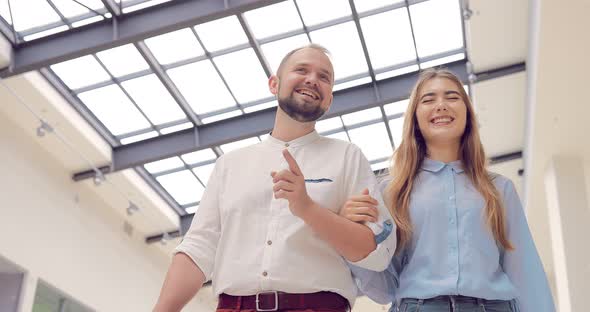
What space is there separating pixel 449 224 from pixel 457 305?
0.48 metres

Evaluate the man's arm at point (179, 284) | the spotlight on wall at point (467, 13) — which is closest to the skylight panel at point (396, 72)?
the spotlight on wall at point (467, 13)

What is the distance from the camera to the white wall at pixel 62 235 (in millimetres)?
20828

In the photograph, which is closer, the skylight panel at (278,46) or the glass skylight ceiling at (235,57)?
the glass skylight ceiling at (235,57)

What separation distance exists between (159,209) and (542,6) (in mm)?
14890

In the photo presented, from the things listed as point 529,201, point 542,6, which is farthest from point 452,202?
point 529,201

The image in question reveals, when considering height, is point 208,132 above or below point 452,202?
above

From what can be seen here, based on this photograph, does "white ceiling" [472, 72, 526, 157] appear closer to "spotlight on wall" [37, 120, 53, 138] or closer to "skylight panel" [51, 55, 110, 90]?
"skylight panel" [51, 55, 110, 90]

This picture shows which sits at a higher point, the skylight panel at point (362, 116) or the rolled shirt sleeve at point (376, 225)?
the skylight panel at point (362, 116)

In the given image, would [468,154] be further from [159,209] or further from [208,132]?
[159,209]

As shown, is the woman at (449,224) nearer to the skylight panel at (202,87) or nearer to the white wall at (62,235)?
the skylight panel at (202,87)

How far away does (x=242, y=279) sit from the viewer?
170 inches

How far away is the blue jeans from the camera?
4.26 metres

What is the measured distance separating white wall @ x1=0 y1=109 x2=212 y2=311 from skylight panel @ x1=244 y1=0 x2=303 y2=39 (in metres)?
7.03

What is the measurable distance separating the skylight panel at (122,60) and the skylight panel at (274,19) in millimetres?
2960
